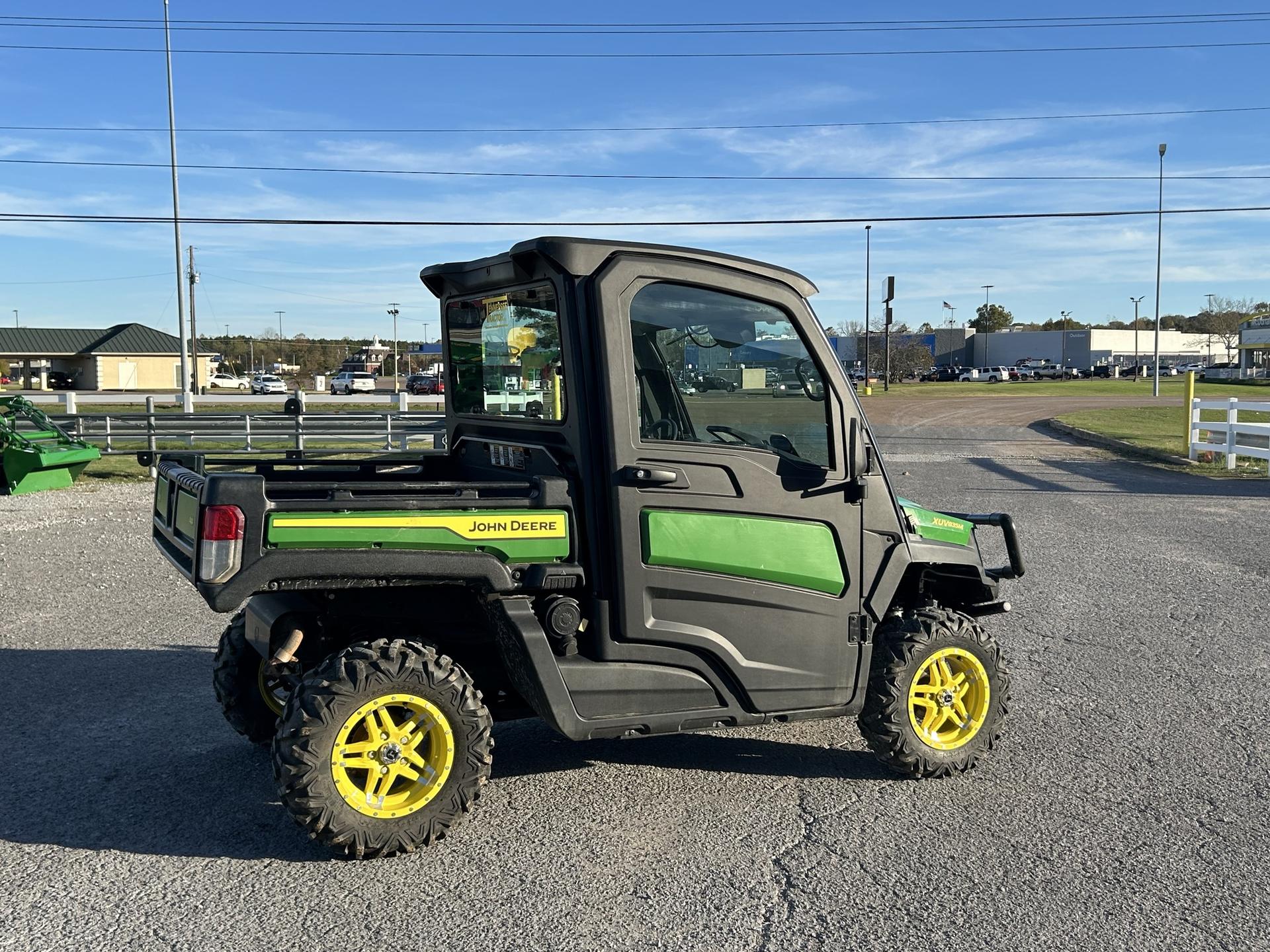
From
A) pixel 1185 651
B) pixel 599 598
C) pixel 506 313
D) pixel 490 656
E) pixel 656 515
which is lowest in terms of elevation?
pixel 1185 651

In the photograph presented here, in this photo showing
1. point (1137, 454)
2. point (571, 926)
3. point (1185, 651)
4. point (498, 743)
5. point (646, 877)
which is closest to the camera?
point (571, 926)

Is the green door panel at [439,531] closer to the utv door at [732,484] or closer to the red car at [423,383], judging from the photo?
the utv door at [732,484]

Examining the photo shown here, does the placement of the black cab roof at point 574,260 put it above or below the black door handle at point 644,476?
above

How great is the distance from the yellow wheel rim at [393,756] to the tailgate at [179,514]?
800 millimetres

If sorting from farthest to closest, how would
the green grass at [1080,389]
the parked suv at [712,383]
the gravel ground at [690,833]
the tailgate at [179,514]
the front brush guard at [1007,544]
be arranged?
the green grass at [1080,389], the front brush guard at [1007,544], the parked suv at [712,383], the tailgate at [179,514], the gravel ground at [690,833]

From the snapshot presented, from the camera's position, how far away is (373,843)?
409 cm

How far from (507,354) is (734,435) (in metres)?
1.09

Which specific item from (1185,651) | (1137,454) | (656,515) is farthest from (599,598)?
(1137,454)

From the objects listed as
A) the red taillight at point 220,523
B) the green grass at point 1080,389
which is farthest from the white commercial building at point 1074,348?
the red taillight at point 220,523

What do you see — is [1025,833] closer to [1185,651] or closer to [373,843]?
[373,843]

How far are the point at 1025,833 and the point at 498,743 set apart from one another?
240cm

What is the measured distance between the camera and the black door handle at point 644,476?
427 cm

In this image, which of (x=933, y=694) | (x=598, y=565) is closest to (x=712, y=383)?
(x=598, y=565)

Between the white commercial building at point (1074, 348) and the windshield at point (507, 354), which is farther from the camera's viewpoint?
the white commercial building at point (1074, 348)
